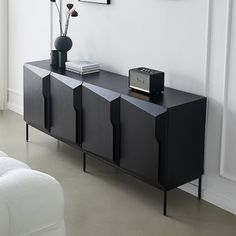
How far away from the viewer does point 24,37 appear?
4852 mm

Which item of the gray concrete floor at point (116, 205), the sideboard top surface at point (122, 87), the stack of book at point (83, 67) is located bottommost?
the gray concrete floor at point (116, 205)

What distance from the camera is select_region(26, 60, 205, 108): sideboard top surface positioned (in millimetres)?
3098

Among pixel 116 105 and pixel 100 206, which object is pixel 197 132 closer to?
pixel 116 105

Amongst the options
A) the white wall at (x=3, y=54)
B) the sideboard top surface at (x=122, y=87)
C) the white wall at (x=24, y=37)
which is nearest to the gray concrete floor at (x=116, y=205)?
the sideboard top surface at (x=122, y=87)

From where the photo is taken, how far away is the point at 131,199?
3309mm

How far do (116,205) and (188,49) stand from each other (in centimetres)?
105

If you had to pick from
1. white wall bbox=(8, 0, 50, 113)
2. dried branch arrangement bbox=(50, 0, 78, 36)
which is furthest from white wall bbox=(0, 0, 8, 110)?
dried branch arrangement bbox=(50, 0, 78, 36)

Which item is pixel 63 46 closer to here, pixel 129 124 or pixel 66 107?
pixel 66 107

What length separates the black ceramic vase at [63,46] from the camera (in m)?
3.97

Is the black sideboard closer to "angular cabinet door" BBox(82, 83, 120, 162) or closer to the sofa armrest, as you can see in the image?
"angular cabinet door" BBox(82, 83, 120, 162)

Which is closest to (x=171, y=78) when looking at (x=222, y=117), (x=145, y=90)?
(x=145, y=90)

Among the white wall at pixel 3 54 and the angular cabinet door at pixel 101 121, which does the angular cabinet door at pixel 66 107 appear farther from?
the white wall at pixel 3 54

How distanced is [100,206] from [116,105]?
0.63 m

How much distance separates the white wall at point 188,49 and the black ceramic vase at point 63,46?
6.9 inches
